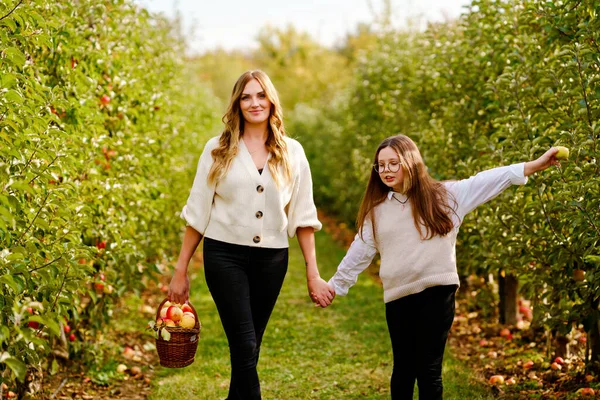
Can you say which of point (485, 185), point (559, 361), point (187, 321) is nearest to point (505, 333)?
point (559, 361)

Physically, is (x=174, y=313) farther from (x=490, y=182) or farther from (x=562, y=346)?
(x=562, y=346)

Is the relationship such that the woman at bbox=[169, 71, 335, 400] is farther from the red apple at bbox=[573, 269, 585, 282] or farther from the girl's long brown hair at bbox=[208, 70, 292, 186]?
the red apple at bbox=[573, 269, 585, 282]

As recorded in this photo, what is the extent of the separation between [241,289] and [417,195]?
96 cm

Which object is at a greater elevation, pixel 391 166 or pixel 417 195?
pixel 391 166

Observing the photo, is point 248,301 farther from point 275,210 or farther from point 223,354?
point 223,354

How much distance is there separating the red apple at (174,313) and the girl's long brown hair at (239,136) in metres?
0.71

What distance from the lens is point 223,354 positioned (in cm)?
564

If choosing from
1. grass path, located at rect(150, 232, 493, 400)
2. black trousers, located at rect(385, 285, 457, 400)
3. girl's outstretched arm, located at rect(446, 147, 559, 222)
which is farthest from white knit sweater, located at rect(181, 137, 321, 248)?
grass path, located at rect(150, 232, 493, 400)

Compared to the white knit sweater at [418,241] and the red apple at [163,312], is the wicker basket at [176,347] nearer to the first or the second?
the red apple at [163,312]

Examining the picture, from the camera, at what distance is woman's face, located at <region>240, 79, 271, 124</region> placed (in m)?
3.44

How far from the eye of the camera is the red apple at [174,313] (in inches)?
141

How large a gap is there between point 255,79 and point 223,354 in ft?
9.46

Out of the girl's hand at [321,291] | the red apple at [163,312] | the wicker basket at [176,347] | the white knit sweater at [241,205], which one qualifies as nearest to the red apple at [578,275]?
the girl's hand at [321,291]

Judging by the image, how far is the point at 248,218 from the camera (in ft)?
11.0
